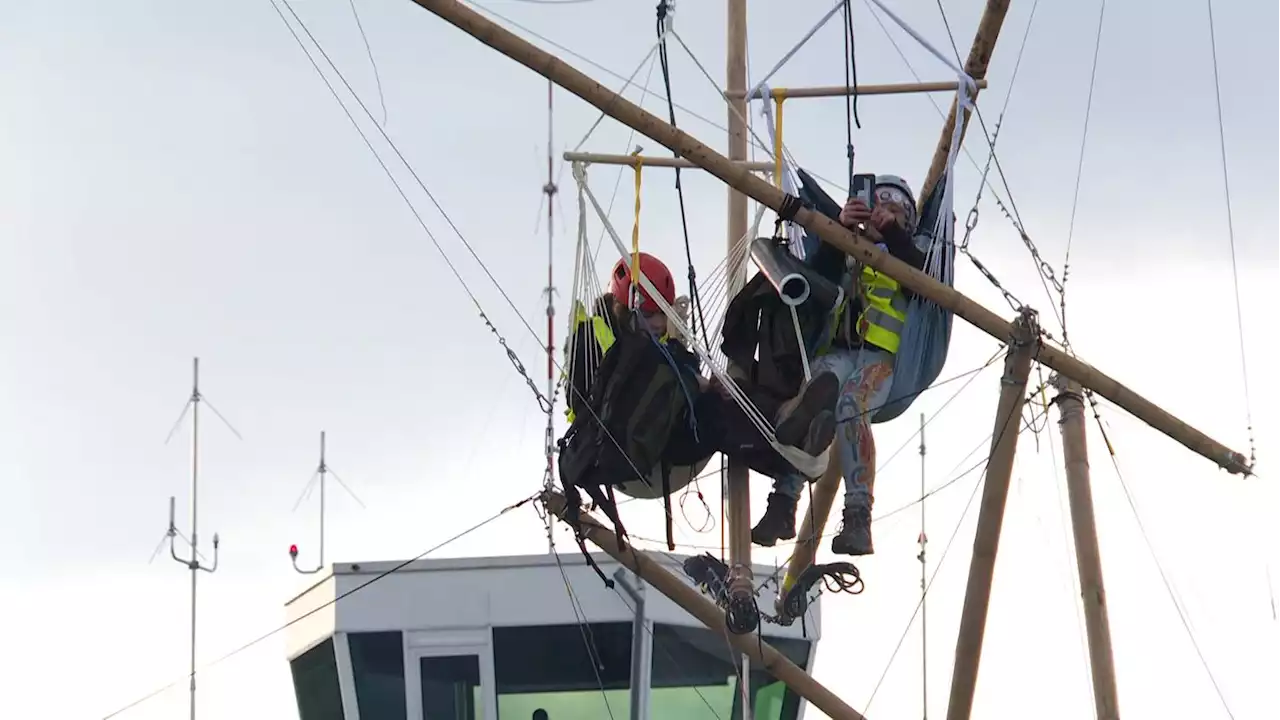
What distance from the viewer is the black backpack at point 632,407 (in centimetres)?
1991

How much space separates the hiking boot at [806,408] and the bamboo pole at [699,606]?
1786 millimetres

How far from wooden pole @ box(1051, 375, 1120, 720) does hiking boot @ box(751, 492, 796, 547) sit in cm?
400

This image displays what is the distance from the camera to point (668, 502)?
67.1 feet

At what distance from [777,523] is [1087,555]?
4.13 m

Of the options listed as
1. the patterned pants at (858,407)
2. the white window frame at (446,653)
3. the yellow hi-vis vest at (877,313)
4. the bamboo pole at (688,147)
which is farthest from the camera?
the white window frame at (446,653)

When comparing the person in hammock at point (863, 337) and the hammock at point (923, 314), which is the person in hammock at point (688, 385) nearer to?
the person in hammock at point (863, 337)

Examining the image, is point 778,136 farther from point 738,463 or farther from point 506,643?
point 506,643

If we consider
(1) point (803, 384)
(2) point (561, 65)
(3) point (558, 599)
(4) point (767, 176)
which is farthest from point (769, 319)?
(3) point (558, 599)

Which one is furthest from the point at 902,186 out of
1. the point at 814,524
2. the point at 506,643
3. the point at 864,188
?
the point at 506,643

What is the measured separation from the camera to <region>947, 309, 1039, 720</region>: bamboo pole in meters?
20.1

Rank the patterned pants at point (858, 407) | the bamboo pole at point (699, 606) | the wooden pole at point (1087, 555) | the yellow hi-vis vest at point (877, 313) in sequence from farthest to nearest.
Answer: the wooden pole at point (1087, 555), the bamboo pole at point (699, 606), the yellow hi-vis vest at point (877, 313), the patterned pants at point (858, 407)

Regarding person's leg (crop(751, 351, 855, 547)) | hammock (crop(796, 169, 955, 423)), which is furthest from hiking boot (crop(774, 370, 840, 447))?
person's leg (crop(751, 351, 855, 547))

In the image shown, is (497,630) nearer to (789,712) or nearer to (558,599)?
(558,599)

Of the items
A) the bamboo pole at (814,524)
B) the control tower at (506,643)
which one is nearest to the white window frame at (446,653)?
the control tower at (506,643)
